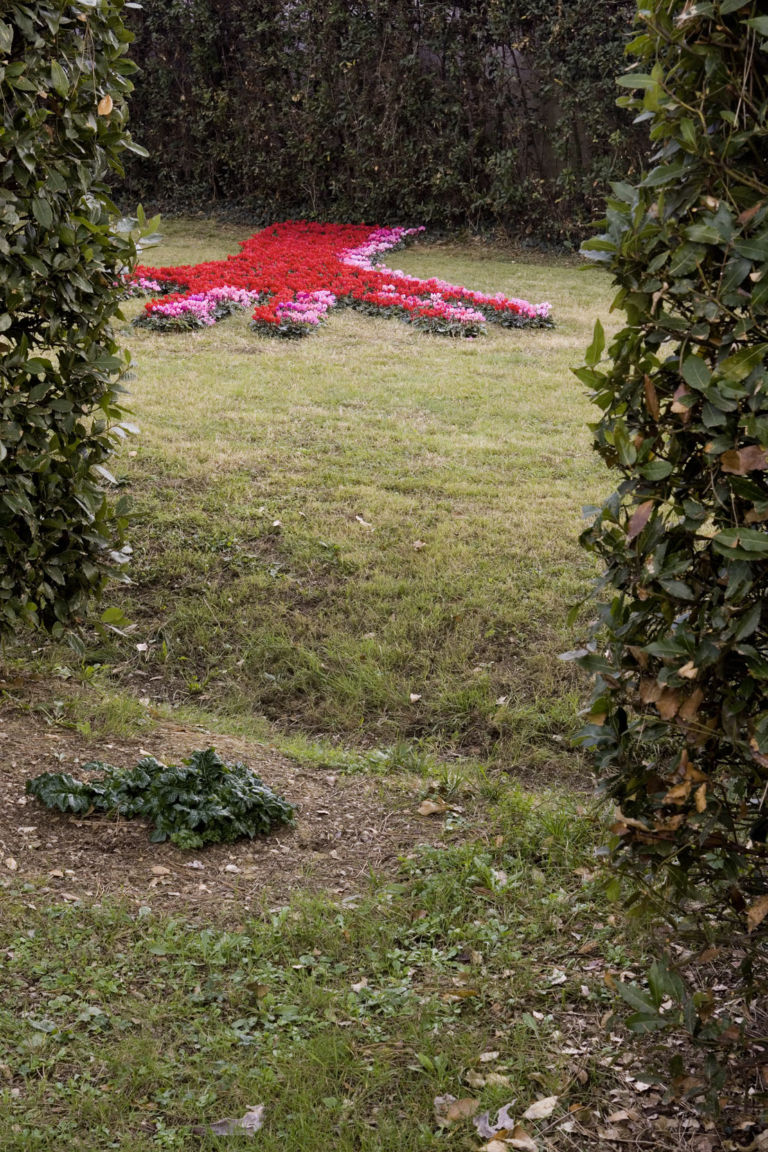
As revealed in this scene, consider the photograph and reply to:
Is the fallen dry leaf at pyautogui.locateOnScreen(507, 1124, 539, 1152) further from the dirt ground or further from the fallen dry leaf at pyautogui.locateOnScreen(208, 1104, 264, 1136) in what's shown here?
the dirt ground

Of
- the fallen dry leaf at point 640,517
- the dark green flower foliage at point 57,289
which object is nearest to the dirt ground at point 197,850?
the dark green flower foliage at point 57,289

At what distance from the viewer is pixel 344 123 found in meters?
15.9

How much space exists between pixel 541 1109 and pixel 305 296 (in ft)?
→ 31.4

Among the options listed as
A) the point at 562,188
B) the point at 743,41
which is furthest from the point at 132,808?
the point at 562,188

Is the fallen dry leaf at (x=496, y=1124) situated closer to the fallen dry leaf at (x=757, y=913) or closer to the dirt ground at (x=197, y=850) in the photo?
the fallen dry leaf at (x=757, y=913)

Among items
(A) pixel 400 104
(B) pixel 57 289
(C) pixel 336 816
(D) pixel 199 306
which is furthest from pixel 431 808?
(A) pixel 400 104

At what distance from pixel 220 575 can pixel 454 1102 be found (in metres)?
3.47

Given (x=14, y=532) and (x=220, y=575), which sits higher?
(x=14, y=532)

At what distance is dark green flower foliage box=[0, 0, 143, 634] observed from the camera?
11.4ft

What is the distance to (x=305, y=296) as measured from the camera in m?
10.9

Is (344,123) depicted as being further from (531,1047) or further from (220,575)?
(531,1047)

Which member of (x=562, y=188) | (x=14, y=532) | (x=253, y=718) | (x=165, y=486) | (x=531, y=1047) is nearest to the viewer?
(x=531, y=1047)

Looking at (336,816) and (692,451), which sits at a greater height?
(692,451)

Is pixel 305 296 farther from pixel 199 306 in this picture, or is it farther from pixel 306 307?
pixel 199 306
